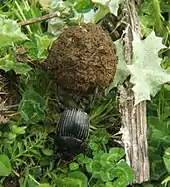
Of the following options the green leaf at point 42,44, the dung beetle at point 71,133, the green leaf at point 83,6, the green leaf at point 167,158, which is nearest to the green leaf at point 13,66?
the green leaf at point 42,44

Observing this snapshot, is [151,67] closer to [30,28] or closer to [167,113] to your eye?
[167,113]

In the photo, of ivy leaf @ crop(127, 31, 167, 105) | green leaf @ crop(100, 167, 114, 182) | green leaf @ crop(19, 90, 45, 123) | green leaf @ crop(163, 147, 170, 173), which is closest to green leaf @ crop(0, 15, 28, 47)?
green leaf @ crop(19, 90, 45, 123)

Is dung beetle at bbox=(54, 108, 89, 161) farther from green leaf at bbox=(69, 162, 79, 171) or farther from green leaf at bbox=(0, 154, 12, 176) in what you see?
green leaf at bbox=(0, 154, 12, 176)

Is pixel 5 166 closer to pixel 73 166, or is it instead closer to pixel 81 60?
pixel 73 166

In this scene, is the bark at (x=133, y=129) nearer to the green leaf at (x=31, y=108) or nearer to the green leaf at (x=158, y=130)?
the green leaf at (x=158, y=130)

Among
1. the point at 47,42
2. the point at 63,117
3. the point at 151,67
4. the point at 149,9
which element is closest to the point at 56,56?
the point at 47,42

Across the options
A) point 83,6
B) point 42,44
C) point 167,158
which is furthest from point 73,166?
point 83,6
